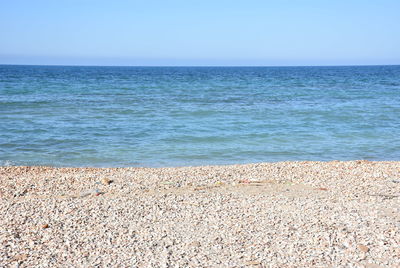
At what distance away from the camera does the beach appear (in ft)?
18.9

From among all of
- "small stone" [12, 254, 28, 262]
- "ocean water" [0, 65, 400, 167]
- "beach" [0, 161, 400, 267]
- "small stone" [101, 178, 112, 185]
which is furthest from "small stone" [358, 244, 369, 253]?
"ocean water" [0, 65, 400, 167]

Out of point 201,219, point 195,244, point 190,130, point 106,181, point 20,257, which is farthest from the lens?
point 190,130

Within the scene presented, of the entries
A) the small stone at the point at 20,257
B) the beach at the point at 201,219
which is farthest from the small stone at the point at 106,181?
the small stone at the point at 20,257

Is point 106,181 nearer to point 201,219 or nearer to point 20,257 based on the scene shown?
point 201,219

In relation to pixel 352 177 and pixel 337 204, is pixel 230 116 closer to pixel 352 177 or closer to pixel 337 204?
pixel 352 177

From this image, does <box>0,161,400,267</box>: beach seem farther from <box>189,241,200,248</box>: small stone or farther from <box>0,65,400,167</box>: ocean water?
<box>0,65,400,167</box>: ocean water

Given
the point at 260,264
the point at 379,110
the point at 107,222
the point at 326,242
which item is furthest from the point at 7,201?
the point at 379,110

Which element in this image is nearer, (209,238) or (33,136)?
(209,238)

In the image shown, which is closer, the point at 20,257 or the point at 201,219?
the point at 20,257

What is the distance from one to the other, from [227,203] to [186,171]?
3.01 meters

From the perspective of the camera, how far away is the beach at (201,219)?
5.77 m

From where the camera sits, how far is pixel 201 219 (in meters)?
7.10

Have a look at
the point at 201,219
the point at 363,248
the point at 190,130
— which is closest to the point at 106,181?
the point at 201,219

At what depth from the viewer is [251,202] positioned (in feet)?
26.4
